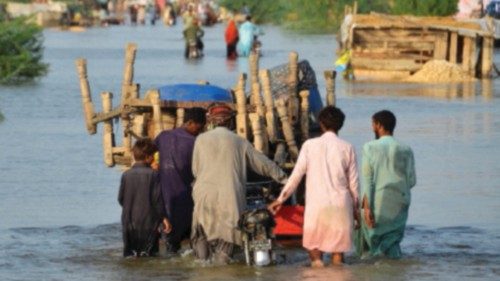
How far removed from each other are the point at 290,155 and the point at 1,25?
2203 centimetres

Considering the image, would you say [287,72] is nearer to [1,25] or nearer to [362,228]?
[362,228]

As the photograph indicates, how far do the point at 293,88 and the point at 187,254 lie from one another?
195 cm

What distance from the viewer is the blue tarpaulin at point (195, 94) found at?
13.6 m

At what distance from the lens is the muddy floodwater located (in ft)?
40.1

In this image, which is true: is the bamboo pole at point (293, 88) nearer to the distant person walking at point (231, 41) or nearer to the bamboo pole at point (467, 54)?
the bamboo pole at point (467, 54)

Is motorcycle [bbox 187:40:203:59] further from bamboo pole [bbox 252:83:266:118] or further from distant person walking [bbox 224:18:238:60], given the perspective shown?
bamboo pole [bbox 252:83:266:118]

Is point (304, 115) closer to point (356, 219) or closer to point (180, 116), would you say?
point (180, 116)

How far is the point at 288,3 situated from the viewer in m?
76.6

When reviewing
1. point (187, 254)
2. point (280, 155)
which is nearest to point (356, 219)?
point (280, 155)

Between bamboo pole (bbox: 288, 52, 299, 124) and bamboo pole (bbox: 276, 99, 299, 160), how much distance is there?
0.36 m

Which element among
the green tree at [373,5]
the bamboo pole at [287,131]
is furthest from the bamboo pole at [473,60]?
the green tree at [373,5]

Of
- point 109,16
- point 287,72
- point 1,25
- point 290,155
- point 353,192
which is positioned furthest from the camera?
point 109,16

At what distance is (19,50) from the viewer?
113ft

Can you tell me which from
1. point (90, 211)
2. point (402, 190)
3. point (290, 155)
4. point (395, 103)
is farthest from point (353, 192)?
point (395, 103)
